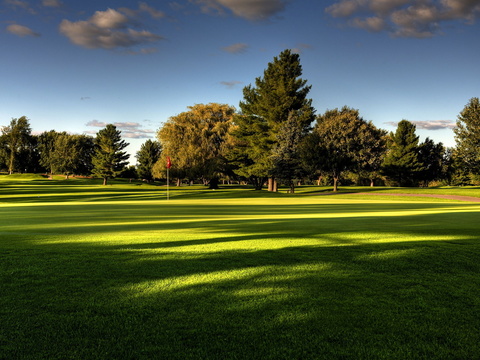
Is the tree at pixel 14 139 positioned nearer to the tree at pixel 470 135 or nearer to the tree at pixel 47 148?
the tree at pixel 47 148

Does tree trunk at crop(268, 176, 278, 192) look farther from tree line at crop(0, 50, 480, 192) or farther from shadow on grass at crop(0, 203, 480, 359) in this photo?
shadow on grass at crop(0, 203, 480, 359)

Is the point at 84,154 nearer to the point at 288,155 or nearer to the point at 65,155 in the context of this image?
the point at 65,155

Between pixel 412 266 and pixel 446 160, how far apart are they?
88293 mm

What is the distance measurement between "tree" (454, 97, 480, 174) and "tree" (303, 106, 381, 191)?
14741 mm

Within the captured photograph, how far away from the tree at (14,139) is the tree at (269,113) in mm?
80620

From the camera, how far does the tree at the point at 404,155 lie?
75312mm

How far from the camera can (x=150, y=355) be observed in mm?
3109

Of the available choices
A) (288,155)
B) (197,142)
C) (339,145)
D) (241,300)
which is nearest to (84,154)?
(197,142)

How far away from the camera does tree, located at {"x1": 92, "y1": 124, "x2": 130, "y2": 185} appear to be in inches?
3388

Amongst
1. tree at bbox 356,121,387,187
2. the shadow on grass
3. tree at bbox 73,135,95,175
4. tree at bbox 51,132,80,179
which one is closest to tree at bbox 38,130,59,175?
tree at bbox 51,132,80,179

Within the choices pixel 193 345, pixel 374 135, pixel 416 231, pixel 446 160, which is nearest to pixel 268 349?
pixel 193 345

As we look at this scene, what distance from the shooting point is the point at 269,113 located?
5488cm

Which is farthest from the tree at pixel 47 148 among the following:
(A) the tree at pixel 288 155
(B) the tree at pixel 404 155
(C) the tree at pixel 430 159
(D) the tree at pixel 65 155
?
(C) the tree at pixel 430 159

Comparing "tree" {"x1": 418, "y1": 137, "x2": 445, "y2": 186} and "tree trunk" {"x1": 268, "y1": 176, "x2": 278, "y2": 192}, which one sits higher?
"tree" {"x1": 418, "y1": 137, "x2": 445, "y2": 186}
